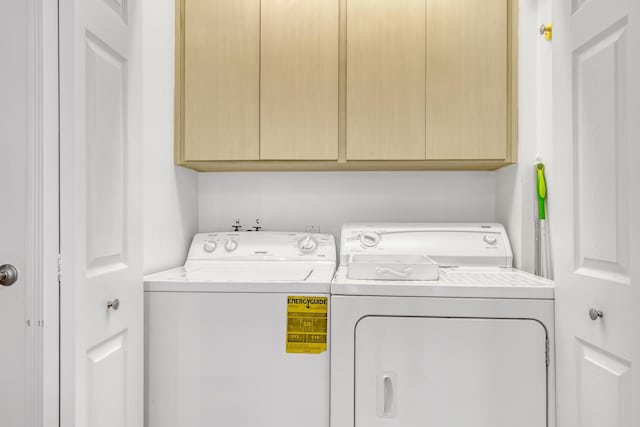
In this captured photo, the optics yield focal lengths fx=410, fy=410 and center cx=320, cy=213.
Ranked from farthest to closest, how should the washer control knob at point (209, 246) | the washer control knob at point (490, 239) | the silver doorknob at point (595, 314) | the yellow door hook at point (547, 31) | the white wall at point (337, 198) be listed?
the white wall at point (337, 198) < the washer control knob at point (209, 246) < the washer control knob at point (490, 239) < the yellow door hook at point (547, 31) < the silver doorknob at point (595, 314)

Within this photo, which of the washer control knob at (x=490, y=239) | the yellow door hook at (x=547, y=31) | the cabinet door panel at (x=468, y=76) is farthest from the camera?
the washer control knob at (x=490, y=239)

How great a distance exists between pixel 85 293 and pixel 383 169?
1.46 meters

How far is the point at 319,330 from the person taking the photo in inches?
56.5

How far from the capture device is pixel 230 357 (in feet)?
4.81

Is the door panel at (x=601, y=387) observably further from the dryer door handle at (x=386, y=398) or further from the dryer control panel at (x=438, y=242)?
the dryer control panel at (x=438, y=242)

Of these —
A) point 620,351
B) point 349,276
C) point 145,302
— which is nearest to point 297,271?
point 349,276

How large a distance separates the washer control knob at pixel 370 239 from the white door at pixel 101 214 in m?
1.01

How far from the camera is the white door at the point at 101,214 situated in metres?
1.08

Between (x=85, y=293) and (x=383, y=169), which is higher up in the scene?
(x=383, y=169)

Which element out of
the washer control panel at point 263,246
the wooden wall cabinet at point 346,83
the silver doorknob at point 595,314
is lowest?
the silver doorknob at point 595,314

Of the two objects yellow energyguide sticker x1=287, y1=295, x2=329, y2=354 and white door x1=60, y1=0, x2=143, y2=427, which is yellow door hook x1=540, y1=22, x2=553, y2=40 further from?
white door x1=60, y1=0, x2=143, y2=427

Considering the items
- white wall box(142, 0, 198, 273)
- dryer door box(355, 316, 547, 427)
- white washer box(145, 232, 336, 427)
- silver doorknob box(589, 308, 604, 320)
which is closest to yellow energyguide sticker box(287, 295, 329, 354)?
white washer box(145, 232, 336, 427)

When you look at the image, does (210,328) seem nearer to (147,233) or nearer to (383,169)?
(147,233)
